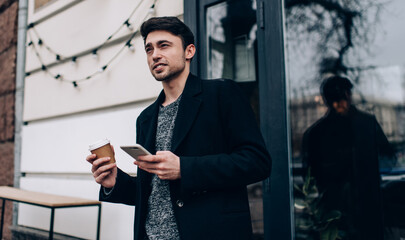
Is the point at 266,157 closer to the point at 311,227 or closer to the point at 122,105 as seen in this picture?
the point at 122,105

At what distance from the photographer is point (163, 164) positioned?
132 cm

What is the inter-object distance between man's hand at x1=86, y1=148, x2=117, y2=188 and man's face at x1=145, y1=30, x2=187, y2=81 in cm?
44

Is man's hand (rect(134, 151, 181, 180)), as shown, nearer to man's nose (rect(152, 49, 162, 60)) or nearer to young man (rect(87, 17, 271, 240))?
young man (rect(87, 17, 271, 240))

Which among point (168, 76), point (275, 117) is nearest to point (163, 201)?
point (168, 76)

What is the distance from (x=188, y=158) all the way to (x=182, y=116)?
0.23m

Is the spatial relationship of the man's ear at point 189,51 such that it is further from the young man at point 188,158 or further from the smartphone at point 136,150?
the smartphone at point 136,150

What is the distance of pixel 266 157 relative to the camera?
142 cm

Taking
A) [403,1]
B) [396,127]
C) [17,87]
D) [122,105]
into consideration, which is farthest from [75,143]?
[396,127]

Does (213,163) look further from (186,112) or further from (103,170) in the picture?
(103,170)

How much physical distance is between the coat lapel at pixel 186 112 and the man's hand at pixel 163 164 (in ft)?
0.44

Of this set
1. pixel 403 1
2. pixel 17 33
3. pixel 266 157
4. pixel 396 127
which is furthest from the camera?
pixel 396 127

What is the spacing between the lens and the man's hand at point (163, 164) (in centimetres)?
132

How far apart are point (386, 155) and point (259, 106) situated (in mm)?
2933

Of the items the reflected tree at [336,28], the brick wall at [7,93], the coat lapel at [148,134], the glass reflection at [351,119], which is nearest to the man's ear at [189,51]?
the coat lapel at [148,134]
